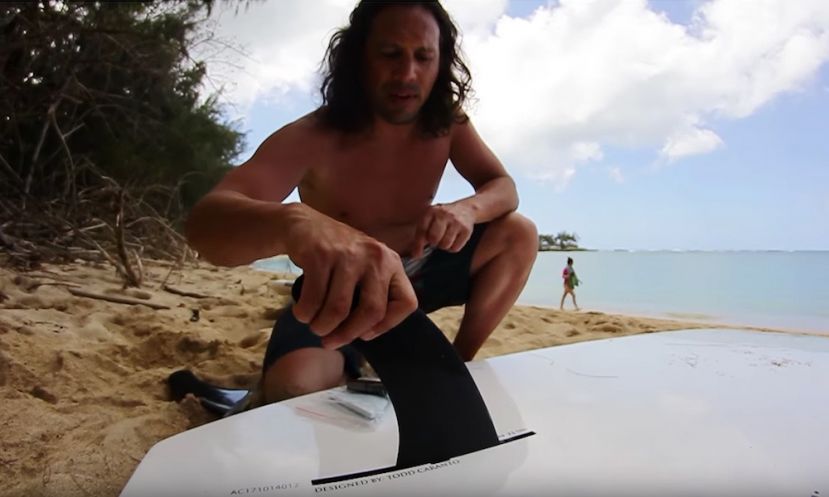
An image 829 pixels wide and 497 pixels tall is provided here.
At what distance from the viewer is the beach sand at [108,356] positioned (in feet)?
2.12

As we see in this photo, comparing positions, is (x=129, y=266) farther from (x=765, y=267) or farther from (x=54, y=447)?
(x=765, y=267)

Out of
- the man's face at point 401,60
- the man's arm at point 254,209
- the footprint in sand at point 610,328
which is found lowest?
the footprint in sand at point 610,328

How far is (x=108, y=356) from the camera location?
3.72 feet

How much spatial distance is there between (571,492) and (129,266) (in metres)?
Result: 1.91

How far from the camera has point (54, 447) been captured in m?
0.68

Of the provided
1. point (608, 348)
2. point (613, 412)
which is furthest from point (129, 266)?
point (613, 412)

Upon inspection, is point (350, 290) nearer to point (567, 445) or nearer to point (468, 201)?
point (567, 445)

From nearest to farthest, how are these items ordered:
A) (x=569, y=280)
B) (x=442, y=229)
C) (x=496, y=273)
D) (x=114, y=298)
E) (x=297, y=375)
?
(x=442, y=229)
(x=297, y=375)
(x=496, y=273)
(x=114, y=298)
(x=569, y=280)

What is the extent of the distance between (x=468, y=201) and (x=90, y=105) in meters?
2.58

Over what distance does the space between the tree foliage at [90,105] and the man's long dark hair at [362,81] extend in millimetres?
1102

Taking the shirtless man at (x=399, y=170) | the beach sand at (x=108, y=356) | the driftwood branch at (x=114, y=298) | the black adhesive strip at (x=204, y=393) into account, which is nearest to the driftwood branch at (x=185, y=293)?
the beach sand at (x=108, y=356)

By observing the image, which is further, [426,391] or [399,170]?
[399,170]

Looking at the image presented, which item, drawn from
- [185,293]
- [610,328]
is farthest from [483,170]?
[185,293]

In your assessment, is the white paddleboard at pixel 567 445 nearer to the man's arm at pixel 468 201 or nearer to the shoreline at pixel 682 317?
the man's arm at pixel 468 201
